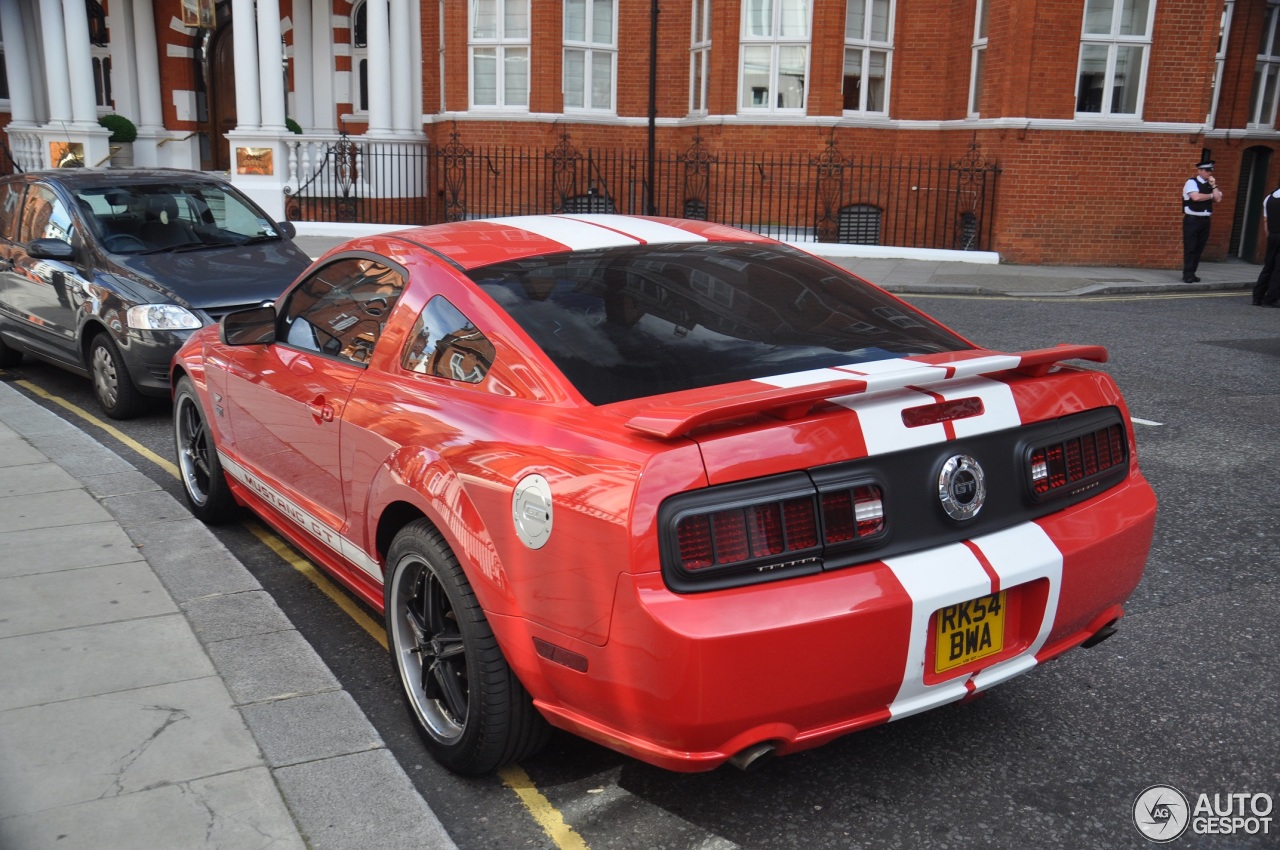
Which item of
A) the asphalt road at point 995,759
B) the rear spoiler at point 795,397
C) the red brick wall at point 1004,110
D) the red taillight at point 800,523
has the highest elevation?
the red brick wall at point 1004,110

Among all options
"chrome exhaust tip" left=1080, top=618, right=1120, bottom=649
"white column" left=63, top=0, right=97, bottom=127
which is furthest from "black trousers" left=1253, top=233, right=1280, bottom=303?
"white column" left=63, top=0, right=97, bottom=127

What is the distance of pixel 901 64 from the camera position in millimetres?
20031

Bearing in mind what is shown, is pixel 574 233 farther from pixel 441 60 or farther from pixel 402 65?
pixel 441 60

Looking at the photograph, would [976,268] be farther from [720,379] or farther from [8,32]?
[8,32]

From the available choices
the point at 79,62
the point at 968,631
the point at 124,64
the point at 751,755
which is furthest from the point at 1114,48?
the point at 124,64

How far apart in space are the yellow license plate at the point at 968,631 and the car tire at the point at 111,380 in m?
6.44

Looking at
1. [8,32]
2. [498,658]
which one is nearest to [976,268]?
[498,658]

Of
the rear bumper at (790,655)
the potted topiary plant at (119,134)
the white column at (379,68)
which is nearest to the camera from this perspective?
the rear bumper at (790,655)

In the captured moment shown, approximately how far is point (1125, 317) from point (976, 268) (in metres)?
4.29

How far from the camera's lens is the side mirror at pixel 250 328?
15.5 feet

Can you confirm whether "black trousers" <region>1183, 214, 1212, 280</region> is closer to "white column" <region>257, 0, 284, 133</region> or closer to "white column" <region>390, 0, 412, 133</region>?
"white column" <region>390, 0, 412, 133</region>

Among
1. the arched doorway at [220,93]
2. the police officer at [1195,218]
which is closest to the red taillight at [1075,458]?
the police officer at [1195,218]

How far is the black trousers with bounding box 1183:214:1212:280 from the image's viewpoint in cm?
1659

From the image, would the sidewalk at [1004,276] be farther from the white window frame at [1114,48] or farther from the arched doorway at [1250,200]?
the white window frame at [1114,48]
